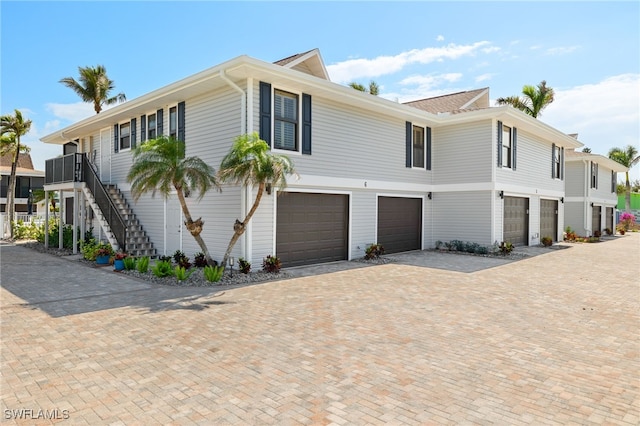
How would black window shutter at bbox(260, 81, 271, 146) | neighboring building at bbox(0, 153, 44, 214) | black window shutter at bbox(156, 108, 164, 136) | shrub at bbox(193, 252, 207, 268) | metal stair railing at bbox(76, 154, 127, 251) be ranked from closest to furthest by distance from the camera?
black window shutter at bbox(260, 81, 271, 146) < shrub at bbox(193, 252, 207, 268) < metal stair railing at bbox(76, 154, 127, 251) < black window shutter at bbox(156, 108, 164, 136) < neighboring building at bbox(0, 153, 44, 214)

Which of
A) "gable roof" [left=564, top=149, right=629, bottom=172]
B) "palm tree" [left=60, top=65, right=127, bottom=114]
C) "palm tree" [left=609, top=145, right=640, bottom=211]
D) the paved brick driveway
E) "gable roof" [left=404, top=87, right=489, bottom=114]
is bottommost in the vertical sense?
the paved brick driveway

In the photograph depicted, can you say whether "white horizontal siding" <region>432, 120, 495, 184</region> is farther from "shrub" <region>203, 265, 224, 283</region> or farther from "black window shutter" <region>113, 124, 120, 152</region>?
"black window shutter" <region>113, 124, 120, 152</region>

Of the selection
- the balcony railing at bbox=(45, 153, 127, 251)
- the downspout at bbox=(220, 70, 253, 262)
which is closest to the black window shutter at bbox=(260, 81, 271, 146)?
the downspout at bbox=(220, 70, 253, 262)

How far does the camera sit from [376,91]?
2881cm

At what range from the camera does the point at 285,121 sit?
11.0m

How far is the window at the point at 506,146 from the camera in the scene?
51.8ft

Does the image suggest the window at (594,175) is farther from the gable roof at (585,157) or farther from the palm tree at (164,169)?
the palm tree at (164,169)

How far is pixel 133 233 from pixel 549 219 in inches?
759

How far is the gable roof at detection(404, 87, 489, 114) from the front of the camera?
1773 centimetres

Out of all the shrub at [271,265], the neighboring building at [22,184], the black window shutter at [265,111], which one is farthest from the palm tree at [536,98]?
the neighboring building at [22,184]

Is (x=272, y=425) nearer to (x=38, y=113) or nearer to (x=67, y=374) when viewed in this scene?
(x=67, y=374)

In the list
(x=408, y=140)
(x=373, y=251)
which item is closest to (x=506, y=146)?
(x=408, y=140)

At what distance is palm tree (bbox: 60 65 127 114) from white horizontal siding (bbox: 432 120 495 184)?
66.3 ft

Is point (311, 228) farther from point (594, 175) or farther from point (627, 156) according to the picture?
point (627, 156)
